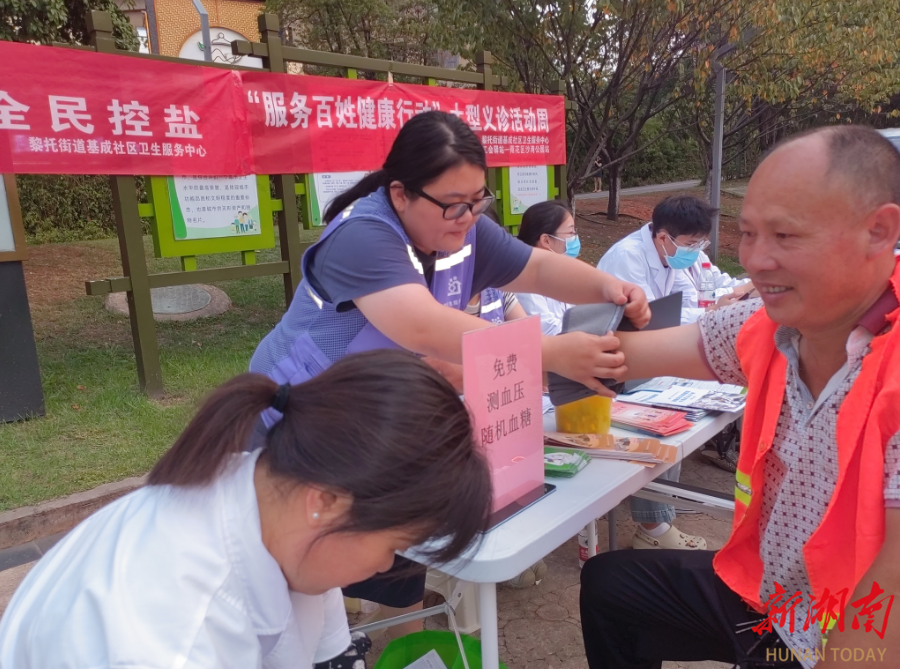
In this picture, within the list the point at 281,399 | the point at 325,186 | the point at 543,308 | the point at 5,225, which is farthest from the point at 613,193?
the point at 281,399

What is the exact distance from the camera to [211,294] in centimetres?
663

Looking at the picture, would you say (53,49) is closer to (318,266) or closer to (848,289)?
(318,266)

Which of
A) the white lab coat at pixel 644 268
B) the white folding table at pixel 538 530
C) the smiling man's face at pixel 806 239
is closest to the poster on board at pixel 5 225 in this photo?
the white lab coat at pixel 644 268

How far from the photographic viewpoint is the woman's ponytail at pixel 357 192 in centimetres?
171

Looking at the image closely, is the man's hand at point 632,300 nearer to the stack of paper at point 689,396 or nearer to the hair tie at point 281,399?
the stack of paper at point 689,396

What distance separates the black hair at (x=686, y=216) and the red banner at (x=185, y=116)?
219cm

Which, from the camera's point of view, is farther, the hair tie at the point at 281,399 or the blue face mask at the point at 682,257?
the blue face mask at the point at 682,257

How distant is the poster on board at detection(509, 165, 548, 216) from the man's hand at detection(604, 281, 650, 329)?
13.7ft

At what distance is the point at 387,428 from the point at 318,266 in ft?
2.68

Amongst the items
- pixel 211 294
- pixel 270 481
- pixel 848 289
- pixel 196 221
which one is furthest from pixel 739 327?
pixel 211 294

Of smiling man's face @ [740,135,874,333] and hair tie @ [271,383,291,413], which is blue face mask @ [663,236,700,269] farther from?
hair tie @ [271,383,291,413]

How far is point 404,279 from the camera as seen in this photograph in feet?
4.89

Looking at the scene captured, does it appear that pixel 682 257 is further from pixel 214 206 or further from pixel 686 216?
pixel 214 206

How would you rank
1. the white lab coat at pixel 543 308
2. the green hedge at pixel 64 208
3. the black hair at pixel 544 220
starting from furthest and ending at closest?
the green hedge at pixel 64 208, the black hair at pixel 544 220, the white lab coat at pixel 543 308
